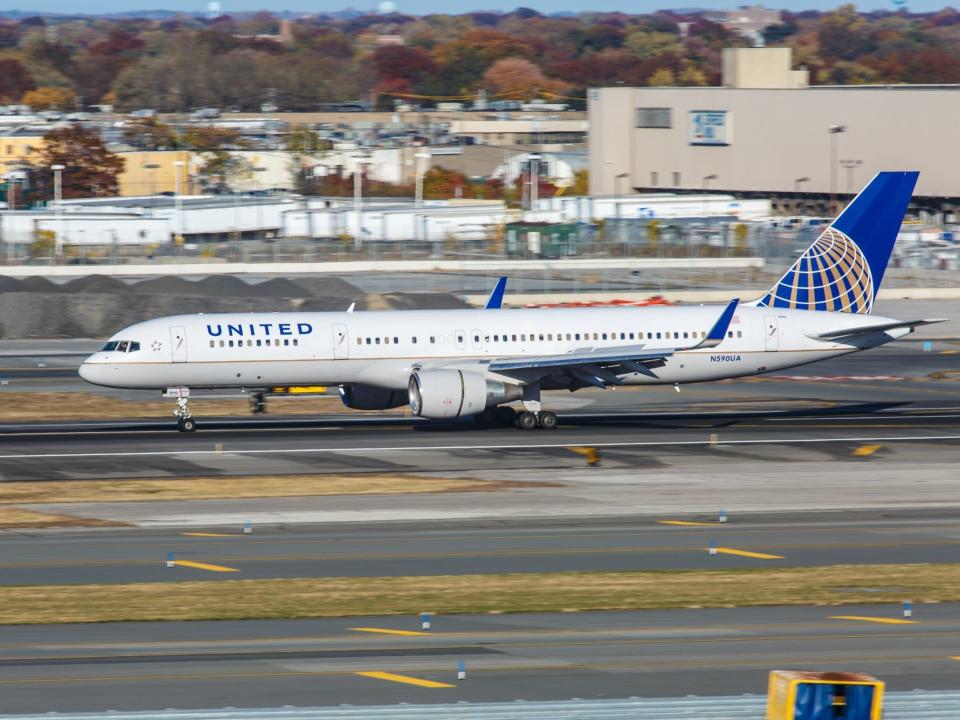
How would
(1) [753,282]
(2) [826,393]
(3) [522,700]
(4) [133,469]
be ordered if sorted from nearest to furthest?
(3) [522,700]
(4) [133,469]
(2) [826,393]
(1) [753,282]

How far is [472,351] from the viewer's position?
4794cm

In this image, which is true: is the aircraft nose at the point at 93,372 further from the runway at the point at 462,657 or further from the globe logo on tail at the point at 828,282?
the runway at the point at 462,657

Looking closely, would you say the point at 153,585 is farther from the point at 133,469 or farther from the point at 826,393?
the point at 826,393

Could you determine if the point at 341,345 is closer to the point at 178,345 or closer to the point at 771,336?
the point at 178,345

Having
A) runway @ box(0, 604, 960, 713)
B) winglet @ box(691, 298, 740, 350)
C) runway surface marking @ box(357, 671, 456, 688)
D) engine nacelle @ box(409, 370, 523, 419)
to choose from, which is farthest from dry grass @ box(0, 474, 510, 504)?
runway surface marking @ box(357, 671, 456, 688)

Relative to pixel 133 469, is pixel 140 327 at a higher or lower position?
higher

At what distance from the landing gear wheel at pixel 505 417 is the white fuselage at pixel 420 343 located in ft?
6.96

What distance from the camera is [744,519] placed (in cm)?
3325

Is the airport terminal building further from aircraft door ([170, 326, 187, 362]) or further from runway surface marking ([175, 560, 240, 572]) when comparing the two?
runway surface marking ([175, 560, 240, 572])

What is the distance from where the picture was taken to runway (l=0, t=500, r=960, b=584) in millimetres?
28172

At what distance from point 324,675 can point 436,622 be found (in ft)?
11.9

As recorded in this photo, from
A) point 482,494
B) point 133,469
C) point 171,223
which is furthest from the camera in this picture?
point 171,223

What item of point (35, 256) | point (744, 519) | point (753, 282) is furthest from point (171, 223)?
point (744, 519)

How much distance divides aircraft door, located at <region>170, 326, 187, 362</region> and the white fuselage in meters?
0.03
